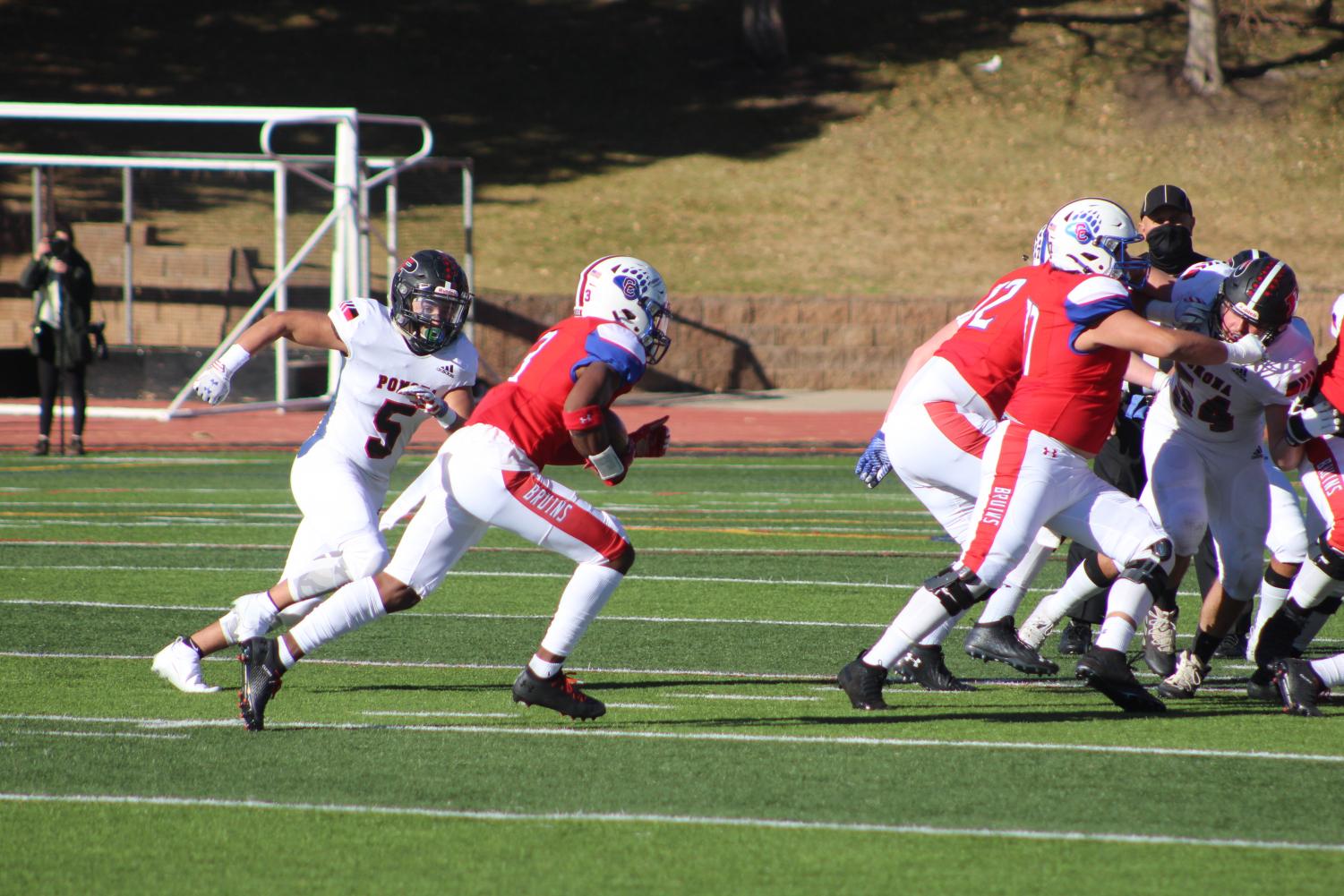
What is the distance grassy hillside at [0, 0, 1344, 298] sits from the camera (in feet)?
92.4

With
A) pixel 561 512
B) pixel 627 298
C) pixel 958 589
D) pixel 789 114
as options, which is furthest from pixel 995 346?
pixel 789 114

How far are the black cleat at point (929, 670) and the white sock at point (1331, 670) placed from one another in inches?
53.3

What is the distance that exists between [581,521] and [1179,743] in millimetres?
2202

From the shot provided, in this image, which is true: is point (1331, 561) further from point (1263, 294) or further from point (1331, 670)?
point (1263, 294)

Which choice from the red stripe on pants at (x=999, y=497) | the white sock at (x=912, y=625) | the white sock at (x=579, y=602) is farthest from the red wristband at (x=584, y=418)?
the red stripe on pants at (x=999, y=497)

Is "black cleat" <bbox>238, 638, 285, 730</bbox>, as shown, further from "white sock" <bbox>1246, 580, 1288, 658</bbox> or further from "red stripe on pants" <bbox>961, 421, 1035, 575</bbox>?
"white sock" <bbox>1246, 580, 1288, 658</bbox>

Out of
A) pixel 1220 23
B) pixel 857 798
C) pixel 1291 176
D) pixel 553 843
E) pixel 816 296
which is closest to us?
pixel 553 843

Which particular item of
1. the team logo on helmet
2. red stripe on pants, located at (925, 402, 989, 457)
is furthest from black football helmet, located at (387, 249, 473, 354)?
red stripe on pants, located at (925, 402, 989, 457)

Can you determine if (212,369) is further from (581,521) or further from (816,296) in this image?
(816,296)

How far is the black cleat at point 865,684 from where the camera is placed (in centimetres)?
647

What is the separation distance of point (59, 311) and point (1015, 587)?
1080cm

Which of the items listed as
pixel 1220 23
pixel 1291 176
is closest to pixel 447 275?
pixel 1291 176

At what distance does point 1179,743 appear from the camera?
5996 mm

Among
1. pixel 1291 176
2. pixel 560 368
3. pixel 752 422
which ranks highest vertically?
pixel 560 368
